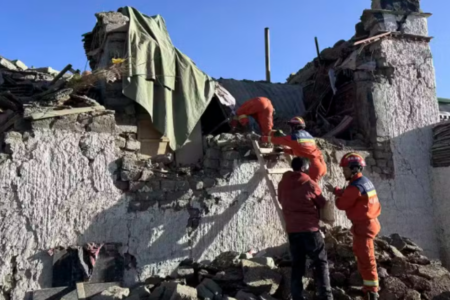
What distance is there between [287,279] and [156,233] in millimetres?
1827

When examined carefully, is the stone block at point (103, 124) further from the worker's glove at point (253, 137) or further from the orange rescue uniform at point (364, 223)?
the orange rescue uniform at point (364, 223)

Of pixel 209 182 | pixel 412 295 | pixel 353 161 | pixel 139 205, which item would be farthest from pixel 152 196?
pixel 412 295

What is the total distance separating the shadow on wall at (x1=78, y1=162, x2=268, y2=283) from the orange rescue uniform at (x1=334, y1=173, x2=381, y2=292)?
77.1 inches

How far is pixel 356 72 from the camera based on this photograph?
8.00 m

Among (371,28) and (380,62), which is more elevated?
(371,28)

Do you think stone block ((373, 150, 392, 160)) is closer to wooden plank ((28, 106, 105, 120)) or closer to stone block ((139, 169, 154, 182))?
stone block ((139, 169, 154, 182))

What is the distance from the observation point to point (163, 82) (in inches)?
263

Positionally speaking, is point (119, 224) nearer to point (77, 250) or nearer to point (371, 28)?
point (77, 250)

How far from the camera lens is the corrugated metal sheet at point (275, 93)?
338 inches

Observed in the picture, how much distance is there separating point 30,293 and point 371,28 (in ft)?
22.6

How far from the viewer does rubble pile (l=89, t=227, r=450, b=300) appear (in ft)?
16.4

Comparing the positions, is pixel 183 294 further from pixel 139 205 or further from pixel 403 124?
pixel 403 124

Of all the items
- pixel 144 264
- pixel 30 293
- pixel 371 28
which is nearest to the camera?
pixel 30 293

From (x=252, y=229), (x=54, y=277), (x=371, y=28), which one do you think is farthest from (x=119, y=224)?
(x=371, y=28)
